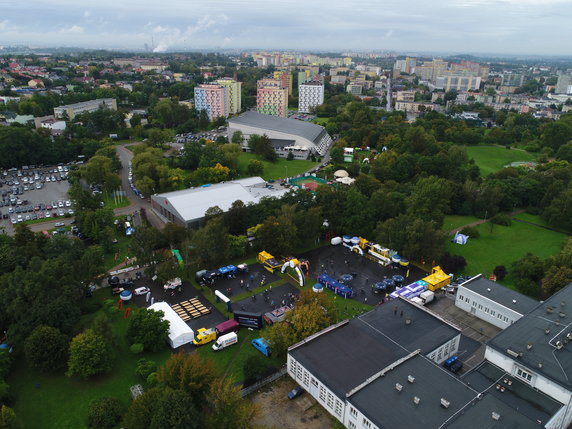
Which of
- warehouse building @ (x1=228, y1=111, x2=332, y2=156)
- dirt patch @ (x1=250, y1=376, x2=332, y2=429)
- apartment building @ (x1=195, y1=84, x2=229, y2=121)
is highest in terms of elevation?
apartment building @ (x1=195, y1=84, x2=229, y2=121)

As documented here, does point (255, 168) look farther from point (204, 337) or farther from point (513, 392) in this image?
point (513, 392)

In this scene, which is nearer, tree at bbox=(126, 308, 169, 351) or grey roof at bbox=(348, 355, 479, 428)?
grey roof at bbox=(348, 355, 479, 428)

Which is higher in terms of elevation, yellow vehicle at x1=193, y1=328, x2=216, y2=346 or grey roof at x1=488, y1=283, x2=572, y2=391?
grey roof at x1=488, y1=283, x2=572, y2=391

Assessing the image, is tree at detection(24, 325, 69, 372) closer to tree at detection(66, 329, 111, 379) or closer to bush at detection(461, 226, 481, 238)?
tree at detection(66, 329, 111, 379)

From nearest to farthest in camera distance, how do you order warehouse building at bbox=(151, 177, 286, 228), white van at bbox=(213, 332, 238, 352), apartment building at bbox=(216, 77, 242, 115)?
white van at bbox=(213, 332, 238, 352) → warehouse building at bbox=(151, 177, 286, 228) → apartment building at bbox=(216, 77, 242, 115)

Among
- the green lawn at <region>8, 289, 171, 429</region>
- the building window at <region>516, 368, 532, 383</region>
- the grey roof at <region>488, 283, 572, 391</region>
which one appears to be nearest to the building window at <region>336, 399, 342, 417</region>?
the grey roof at <region>488, 283, 572, 391</region>

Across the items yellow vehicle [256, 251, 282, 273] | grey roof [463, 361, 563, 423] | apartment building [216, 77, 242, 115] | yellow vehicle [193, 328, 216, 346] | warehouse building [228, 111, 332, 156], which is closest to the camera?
grey roof [463, 361, 563, 423]

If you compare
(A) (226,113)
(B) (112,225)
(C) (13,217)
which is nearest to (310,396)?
(B) (112,225)
